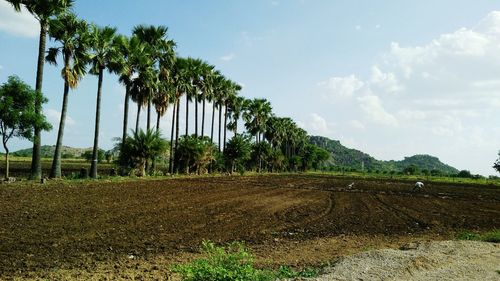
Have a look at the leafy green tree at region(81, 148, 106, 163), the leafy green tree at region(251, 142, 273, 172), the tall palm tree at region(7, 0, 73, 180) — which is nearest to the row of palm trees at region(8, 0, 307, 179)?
the tall palm tree at region(7, 0, 73, 180)

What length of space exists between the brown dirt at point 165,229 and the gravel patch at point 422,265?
1.82 metres

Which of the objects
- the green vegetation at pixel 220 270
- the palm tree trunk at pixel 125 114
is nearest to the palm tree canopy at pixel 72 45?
the palm tree trunk at pixel 125 114

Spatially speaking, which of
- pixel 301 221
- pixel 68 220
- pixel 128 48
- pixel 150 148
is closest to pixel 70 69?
pixel 128 48

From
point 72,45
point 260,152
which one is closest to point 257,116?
Result: point 260,152

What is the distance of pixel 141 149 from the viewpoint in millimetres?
41250

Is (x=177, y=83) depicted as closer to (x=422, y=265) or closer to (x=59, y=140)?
(x=59, y=140)

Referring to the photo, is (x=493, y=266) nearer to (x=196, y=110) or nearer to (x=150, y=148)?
(x=150, y=148)

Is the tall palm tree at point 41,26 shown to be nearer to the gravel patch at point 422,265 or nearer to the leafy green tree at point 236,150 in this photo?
the gravel patch at point 422,265

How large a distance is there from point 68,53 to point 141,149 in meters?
12.0

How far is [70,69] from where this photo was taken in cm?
3244

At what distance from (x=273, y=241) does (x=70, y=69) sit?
25.4 m

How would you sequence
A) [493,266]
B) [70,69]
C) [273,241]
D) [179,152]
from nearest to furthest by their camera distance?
[493,266] → [273,241] → [70,69] → [179,152]

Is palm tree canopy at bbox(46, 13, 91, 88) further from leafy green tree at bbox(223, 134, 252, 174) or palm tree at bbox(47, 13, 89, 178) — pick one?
leafy green tree at bbox(223, 134, 252, 174)

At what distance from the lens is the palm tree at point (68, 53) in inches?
1259
